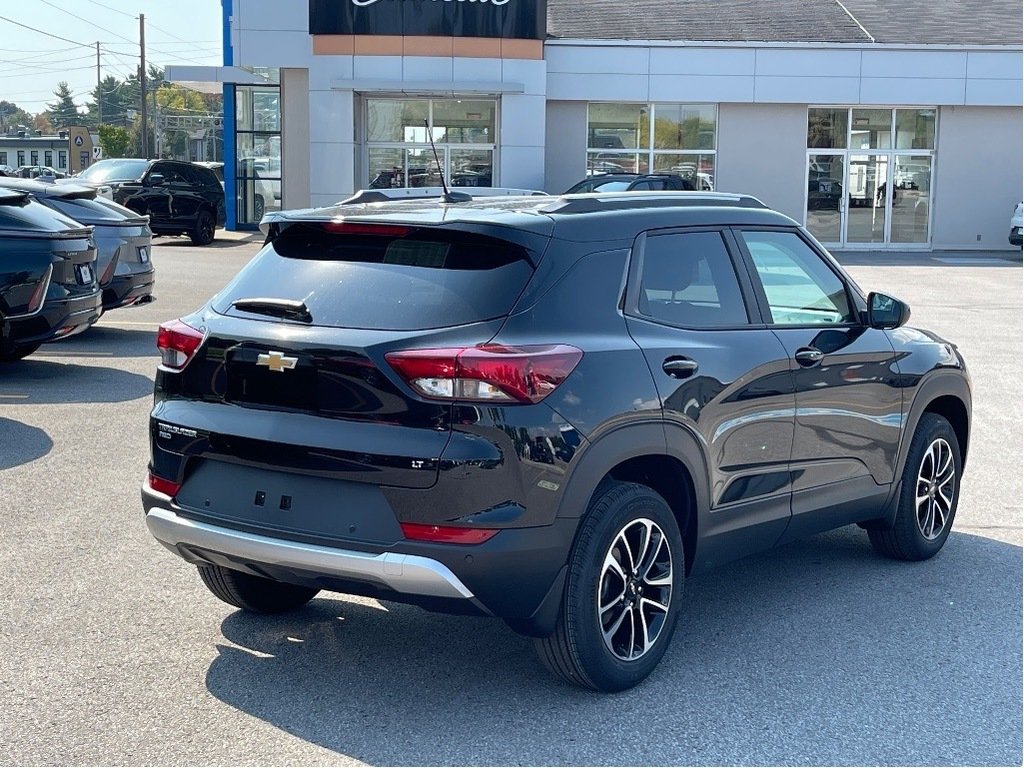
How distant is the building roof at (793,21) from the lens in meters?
31.9

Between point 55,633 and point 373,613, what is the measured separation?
130 cm

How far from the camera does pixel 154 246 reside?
29.7m

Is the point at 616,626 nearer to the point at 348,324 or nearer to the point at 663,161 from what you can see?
the point at 348,324

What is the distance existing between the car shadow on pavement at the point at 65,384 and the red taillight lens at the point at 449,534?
23.3 ft

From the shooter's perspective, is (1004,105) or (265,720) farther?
(1004,105)

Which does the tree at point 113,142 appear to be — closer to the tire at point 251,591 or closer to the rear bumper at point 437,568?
the tire at point 251,591

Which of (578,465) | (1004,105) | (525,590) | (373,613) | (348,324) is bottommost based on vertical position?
(373,613)

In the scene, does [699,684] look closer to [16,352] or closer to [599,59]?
[16,352]

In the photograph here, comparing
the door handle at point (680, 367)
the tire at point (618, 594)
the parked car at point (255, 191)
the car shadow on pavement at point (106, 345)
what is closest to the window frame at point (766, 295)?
the door handle at point (680, 367)

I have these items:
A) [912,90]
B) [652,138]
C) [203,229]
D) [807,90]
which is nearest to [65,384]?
[203,229]

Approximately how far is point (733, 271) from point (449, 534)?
6.38 feet

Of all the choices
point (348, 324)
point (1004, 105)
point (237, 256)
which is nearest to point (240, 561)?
point (348, 324)

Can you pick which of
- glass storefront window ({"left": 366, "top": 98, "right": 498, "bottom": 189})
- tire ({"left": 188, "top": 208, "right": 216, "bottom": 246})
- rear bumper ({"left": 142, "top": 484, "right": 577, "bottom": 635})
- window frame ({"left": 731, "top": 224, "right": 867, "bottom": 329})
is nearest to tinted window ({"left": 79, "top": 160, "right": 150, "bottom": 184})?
tire ({"left": 188, "top": 208, "right": 216, "bottom": 246})

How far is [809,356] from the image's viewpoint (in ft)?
18.3
